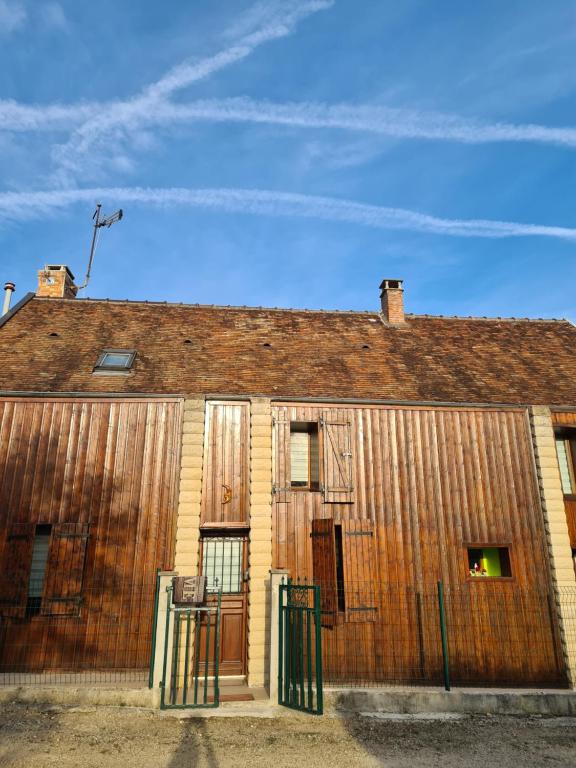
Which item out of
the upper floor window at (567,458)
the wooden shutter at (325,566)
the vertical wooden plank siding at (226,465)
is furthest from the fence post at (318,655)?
the upper floor window at (567,458)

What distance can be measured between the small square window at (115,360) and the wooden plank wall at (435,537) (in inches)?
146

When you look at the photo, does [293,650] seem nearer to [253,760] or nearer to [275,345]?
[253,760]

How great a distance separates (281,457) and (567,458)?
639cm

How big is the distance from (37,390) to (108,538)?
3.37 m

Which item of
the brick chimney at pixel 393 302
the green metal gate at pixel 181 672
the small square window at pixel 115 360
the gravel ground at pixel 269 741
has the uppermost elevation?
the brick chimney at pixel 393 302

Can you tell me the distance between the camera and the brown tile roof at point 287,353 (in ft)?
38.3

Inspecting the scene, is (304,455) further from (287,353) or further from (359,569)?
(287,353)

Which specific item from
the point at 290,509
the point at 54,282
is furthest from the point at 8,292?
the point at 290,509

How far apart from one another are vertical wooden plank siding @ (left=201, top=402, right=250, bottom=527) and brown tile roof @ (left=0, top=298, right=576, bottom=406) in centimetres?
A: 57

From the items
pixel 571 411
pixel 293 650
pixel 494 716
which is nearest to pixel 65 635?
pixel 293 650

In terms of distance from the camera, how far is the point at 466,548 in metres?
10.7

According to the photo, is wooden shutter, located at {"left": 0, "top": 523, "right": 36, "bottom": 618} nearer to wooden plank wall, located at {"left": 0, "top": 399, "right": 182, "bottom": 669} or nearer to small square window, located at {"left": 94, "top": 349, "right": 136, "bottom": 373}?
wooden plank wall, located at {"left": 0, "top": 399, "right": 182, "bottom": 669}

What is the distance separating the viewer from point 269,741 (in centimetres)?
676

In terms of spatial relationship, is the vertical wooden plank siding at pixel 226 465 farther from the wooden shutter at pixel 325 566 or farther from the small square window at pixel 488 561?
the small square window at pixel 488 561
